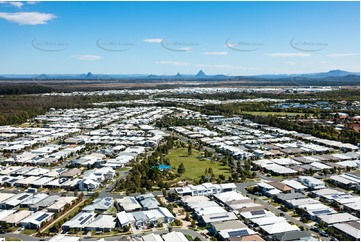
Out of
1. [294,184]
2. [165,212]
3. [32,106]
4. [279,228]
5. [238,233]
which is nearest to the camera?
[238,233]

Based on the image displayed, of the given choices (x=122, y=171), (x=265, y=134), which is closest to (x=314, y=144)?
(x=265, y=134)

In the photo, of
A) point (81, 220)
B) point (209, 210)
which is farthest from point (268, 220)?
point (81, 220)

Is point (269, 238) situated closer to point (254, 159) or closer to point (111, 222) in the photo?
point (111, 222)

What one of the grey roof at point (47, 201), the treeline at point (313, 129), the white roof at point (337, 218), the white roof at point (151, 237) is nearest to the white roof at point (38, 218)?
the grey roof at point (47, 201)

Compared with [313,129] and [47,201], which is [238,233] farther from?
[313,129]

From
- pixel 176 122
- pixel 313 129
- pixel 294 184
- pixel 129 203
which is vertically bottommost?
pixel 129 203
